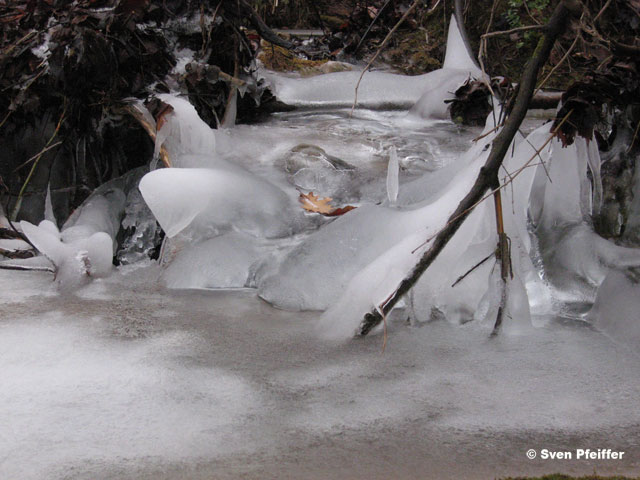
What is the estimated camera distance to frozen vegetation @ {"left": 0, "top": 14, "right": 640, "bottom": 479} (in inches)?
54.7

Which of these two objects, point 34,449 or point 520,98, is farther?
point 520,98

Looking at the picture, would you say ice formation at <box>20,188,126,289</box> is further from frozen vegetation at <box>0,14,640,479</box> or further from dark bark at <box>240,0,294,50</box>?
dark bark at <box>240,0,294,50</box>

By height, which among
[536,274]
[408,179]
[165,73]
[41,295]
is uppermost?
[165,73]

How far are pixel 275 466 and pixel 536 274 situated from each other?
4.40ft

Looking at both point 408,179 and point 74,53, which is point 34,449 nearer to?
point 408,179

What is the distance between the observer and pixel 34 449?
1375 mm

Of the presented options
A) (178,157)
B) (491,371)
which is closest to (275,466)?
(491,371)

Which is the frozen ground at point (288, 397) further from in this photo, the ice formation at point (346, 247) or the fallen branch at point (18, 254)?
the fallen branch at point (18, 254)

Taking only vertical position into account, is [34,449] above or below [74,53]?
below

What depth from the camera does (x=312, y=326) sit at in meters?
2.05
